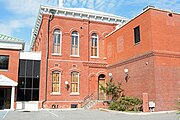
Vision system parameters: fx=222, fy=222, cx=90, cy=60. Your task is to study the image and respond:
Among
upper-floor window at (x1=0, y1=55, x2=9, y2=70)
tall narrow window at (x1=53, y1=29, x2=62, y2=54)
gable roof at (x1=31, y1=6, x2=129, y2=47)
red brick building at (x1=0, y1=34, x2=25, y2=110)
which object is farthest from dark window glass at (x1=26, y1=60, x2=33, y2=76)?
gable roof at (x1=31, y1=6, x2=129, y2=47)

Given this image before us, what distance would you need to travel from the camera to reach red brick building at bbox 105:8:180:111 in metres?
17.4

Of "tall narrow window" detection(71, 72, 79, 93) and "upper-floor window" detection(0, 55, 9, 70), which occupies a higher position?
"upper-floor window" detection(0, 55, 9, 70)

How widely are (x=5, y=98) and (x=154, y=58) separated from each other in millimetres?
14600

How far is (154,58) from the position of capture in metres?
17.6

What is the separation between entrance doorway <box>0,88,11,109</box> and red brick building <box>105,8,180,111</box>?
11.4 metres

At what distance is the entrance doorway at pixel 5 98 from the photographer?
71.0 feet

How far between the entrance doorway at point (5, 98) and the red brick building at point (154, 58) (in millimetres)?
11438

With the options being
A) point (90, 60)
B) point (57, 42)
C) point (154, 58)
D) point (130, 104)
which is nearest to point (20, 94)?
point (57, 42)

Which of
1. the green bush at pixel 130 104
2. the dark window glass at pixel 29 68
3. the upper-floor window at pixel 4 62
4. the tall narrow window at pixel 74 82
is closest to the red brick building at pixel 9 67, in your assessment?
the upper-floor window at pixel 4 62

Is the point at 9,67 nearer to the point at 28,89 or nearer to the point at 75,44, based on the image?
the point at 28,89

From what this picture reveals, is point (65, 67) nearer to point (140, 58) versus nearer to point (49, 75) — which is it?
point (49, 75)

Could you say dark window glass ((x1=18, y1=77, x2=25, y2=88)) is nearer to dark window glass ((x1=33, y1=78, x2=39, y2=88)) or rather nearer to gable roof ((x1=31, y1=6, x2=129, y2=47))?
dark window glass ((x1=33, y1=78, x2=39, y2=88))

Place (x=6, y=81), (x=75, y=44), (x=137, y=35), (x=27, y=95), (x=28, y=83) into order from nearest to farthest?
(x=137, y=35), (x=6, y=81), (x=27, y=95), (x=28, y=83), (x=75, y=44)

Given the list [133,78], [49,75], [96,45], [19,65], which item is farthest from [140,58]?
[19,65]
